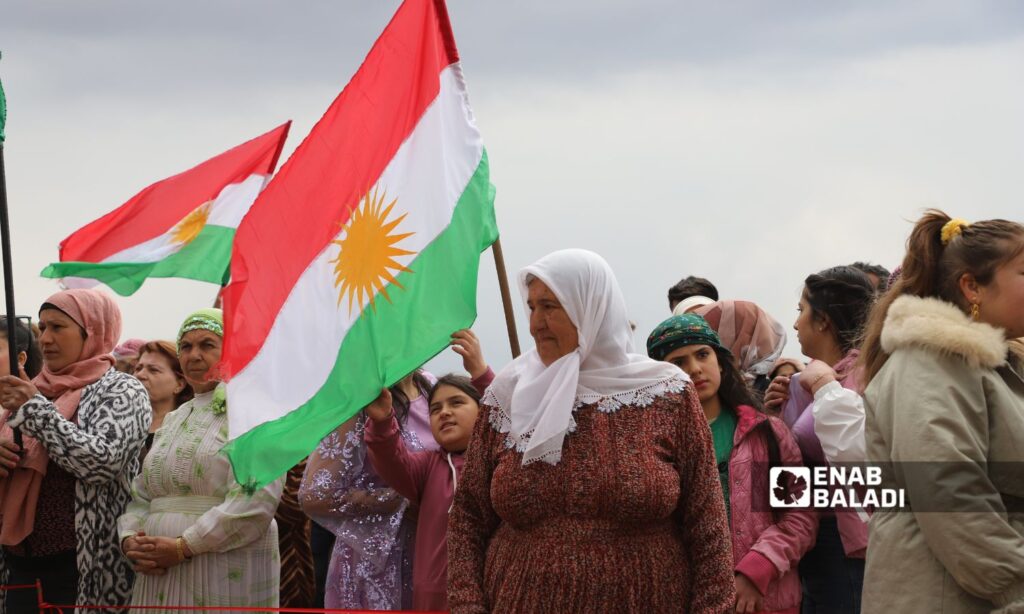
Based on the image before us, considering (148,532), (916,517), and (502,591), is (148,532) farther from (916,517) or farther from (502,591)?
(916,517)

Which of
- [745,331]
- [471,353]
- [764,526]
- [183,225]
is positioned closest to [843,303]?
[745,331]

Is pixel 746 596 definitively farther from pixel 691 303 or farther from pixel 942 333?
pixel 691 303

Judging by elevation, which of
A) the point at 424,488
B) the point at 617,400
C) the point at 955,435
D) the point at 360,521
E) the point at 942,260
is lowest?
the point at 360,521

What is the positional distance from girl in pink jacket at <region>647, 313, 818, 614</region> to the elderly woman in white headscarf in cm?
105

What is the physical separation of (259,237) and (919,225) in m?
2.77

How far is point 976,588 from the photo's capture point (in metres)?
3.70

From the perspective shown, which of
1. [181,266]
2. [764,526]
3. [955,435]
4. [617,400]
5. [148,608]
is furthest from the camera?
[181,266]

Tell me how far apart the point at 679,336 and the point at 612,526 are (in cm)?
158

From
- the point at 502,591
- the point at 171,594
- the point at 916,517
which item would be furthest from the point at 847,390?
the point at 171,594

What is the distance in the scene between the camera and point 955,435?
3.79 metres

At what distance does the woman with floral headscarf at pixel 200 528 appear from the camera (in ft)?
19.1

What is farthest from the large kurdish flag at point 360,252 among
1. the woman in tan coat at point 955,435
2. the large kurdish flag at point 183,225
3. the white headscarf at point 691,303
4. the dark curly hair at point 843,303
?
the large kurdish flag at point 183,225

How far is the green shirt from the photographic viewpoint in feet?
17.4

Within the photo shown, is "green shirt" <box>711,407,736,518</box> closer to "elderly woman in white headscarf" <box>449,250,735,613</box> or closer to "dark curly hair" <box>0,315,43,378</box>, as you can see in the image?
"elderly woman in white headscarf" <box>449,250,735,613</box>
